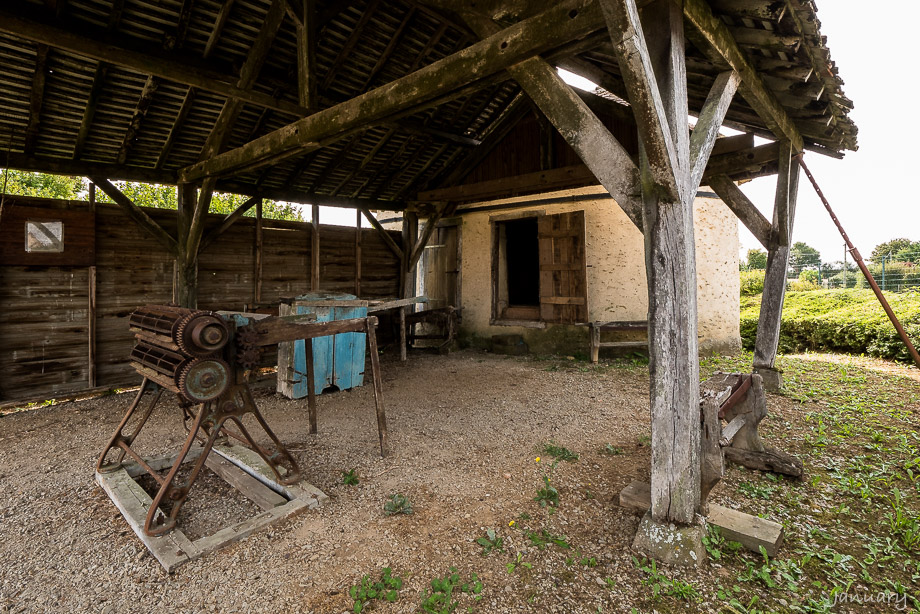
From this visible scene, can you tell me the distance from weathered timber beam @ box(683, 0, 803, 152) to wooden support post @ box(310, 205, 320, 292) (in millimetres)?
6262

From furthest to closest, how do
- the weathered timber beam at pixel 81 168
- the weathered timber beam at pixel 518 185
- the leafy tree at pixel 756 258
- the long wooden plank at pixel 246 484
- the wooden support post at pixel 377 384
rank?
the leafy tree at pixel 756 258
the weathered timber beam at pixel 518 185
the weathered timber beam at pixel 81 168
the wooden support post at pixel 377 384
the long wooden plank at pixel 246 484

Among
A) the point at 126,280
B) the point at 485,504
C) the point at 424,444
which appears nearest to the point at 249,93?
the point at 126,280

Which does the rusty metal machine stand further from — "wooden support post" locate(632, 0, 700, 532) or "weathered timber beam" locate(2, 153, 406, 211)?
"weathered timber beam" locate(2, 153, 406, 211)

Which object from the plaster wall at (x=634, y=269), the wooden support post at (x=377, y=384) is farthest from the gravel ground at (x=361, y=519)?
the plaster wall at (x=634, y=269)

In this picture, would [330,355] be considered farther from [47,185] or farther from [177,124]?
[47,185]

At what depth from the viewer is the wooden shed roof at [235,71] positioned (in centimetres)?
310

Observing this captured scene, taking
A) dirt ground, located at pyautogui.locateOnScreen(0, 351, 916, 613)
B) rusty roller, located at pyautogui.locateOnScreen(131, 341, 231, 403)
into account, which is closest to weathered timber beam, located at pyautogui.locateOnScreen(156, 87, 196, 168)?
dirt ground, located at pyautogui.locateOnScreen(0, 351, 916, 613)

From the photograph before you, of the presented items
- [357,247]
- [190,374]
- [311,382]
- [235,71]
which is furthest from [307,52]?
[357,247]

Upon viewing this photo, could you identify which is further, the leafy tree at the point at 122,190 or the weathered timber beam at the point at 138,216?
the leafy tree at the point at 122,190

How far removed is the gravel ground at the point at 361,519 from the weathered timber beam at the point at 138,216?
219 centimetres

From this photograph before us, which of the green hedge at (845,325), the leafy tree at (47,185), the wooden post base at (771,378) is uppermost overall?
the leafy tree at (47,185)

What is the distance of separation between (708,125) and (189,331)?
11.2 ft

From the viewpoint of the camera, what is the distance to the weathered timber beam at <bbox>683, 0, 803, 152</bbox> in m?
2.48

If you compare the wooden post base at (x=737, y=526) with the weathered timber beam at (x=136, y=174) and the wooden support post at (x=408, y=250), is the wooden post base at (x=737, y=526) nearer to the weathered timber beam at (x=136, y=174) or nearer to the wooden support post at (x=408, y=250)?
the weathered timber beam at (x=136, y=174)
